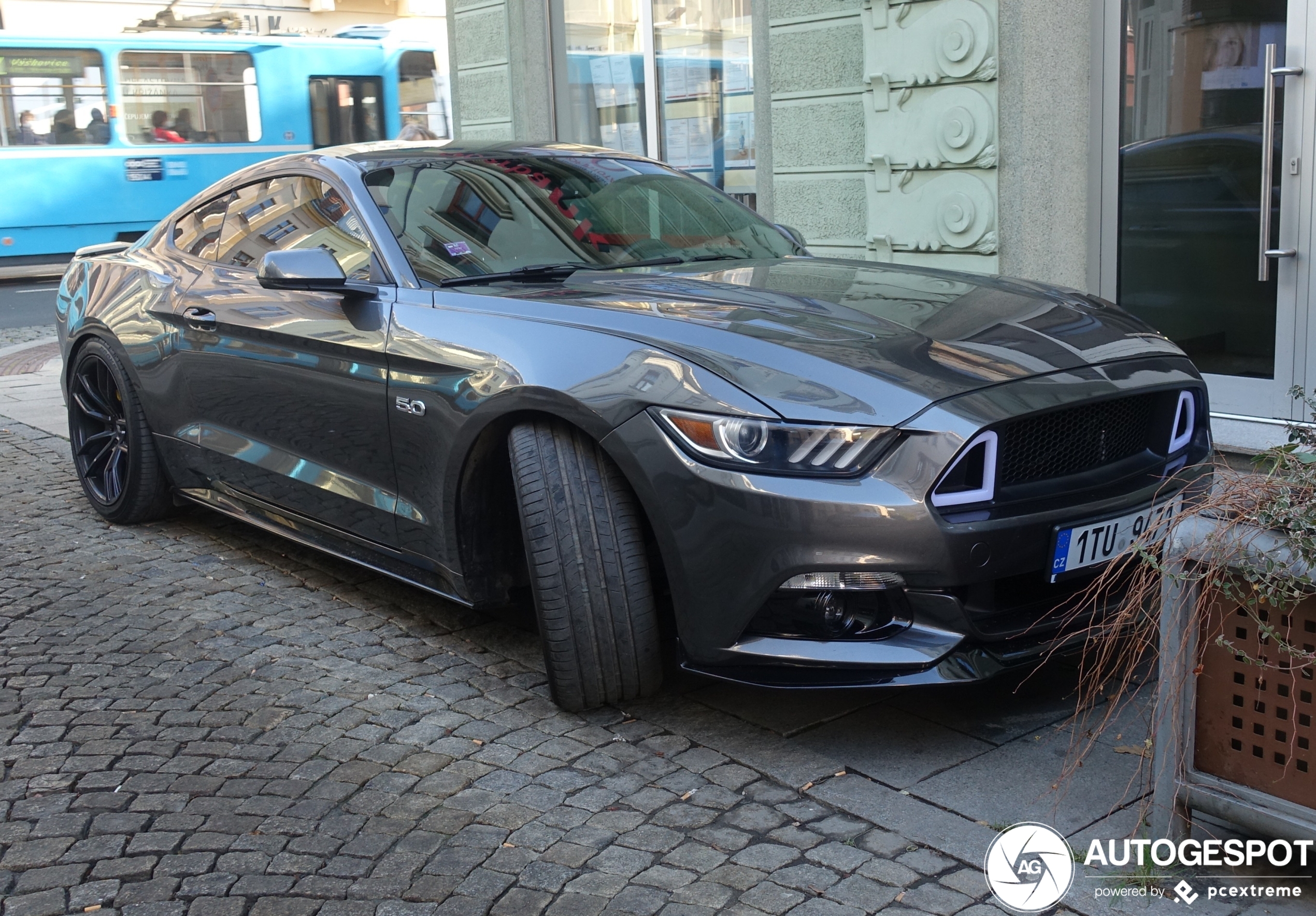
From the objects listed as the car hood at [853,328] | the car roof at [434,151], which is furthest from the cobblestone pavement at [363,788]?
the car roof at [434,151]

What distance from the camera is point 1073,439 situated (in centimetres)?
323

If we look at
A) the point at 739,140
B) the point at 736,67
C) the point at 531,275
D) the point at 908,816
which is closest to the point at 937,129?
the point at 739,140

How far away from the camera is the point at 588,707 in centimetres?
351

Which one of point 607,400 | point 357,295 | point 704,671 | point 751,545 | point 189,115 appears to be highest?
point 189,115

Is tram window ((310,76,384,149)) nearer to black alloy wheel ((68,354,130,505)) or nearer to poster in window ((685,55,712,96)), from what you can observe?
poster in window ((685,55,712,96))

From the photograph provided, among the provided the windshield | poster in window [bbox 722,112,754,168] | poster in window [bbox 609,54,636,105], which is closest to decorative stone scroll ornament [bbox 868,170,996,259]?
poster in window [bbox 722,112,754,168]

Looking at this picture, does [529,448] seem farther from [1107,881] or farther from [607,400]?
[1107,881]

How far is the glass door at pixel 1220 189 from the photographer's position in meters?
5.89

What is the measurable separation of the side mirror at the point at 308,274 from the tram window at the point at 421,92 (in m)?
16.9

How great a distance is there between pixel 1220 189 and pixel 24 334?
36.9ft

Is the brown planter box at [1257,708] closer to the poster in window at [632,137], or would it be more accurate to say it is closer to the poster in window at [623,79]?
the poster in window at [632,137]

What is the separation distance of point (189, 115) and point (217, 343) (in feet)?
50.6

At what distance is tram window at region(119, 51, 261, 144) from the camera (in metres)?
18.0

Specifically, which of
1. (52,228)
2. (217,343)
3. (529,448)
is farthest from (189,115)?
(529,448)
